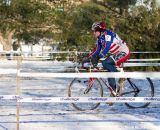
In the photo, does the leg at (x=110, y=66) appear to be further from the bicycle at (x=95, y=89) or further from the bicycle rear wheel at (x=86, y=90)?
the bicycle rear wheel at (x=86, y=90)

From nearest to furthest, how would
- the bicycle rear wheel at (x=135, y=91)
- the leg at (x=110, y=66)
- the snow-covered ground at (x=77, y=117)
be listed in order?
1. the snow-covered ground at (x=77, y=117)
2. the leg at (x=110, y=66)
3. the bicycle rear wheel at (x=135, y=91)

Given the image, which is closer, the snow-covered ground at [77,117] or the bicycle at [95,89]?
the snow-covered ground at [77,117]

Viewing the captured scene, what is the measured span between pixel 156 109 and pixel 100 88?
128 centimetres

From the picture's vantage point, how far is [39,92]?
14242 mm

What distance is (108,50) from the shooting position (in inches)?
402

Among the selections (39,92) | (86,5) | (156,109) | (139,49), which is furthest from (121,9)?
(156,109)

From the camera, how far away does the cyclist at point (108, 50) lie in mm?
10211

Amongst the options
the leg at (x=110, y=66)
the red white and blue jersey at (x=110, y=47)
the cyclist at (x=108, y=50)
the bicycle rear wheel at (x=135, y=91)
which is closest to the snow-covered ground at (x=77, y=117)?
the bicycle rear wheel at (x=135, y=91)

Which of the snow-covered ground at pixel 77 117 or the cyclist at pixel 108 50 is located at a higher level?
the cyclist at pixel 108 50

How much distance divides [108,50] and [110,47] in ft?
0.25

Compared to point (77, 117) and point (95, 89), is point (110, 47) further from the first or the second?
point (77, 117)

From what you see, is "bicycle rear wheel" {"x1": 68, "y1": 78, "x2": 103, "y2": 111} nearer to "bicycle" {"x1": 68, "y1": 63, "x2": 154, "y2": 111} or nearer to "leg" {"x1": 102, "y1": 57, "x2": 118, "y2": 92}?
"bicycle" {"x1": 68, "y1": 63, "x2": 154, "y2": 111}

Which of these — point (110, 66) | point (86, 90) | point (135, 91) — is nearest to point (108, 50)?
point (110, 66)

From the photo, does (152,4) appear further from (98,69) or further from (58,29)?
(98,69)
